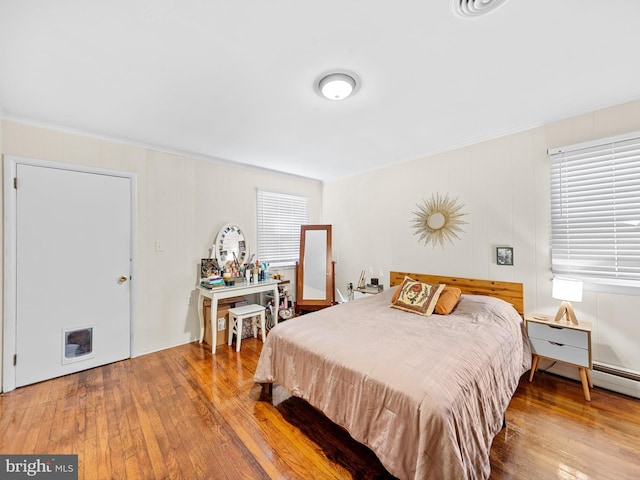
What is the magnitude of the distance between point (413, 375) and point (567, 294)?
1.83 metres

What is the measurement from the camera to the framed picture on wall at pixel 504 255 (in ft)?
8.86

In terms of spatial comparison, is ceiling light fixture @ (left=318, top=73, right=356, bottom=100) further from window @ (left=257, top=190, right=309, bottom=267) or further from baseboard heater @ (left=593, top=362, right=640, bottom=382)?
baseboard heater @ (left=593, top=362, right=640, bottom=382)

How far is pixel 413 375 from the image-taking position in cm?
138

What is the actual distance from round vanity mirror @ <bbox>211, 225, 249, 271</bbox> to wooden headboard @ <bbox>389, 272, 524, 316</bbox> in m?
2.53

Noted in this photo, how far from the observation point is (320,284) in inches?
164

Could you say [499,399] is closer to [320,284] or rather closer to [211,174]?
[320,284]

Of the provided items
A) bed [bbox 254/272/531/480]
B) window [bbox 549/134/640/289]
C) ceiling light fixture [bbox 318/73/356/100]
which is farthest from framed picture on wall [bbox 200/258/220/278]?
window [bbox 549/134/640/289]

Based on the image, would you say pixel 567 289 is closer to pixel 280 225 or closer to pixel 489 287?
pixel 489 287

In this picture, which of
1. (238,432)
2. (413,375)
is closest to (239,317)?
(238,432)

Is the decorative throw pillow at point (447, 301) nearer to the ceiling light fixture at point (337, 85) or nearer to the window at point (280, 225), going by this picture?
the ceiling light fixture at point (337, 85)

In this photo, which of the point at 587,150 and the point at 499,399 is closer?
the point at 499,399

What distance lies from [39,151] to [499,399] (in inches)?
171

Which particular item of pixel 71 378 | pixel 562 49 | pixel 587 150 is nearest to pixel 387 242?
pixel 587 150

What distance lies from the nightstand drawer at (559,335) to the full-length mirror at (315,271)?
2492 millimetres
